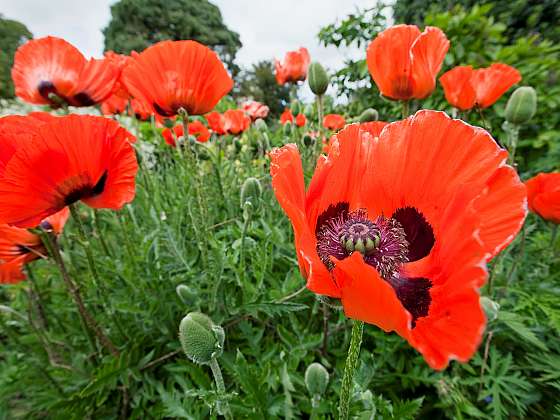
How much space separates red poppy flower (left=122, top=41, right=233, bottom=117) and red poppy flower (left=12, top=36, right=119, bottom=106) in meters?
0.23

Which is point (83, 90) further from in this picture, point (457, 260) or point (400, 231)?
point (457, 260)

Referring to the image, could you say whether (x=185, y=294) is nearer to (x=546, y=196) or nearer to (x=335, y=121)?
(x=546, y=196)

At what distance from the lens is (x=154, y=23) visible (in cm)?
1928

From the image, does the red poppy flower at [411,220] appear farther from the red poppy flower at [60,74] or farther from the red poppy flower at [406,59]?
the red poppy flower at [60,74]

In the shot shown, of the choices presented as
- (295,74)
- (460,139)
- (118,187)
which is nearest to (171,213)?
(118,187)

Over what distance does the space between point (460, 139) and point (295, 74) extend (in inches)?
75.0

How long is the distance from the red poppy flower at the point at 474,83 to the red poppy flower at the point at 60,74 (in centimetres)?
126

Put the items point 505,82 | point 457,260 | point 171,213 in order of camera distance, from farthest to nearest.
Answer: point 171,213 < point 505,82 < point 457,260

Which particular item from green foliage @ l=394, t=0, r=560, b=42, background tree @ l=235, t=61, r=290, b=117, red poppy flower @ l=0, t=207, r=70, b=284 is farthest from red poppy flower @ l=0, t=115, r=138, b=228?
background tree @ l=235, t=61, r=290, b=117

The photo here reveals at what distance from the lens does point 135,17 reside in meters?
19.2

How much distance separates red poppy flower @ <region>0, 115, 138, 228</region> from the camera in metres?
0.69

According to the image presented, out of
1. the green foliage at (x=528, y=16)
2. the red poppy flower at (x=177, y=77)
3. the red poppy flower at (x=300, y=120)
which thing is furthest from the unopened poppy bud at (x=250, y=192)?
the green foliage at (x=528, y=16)

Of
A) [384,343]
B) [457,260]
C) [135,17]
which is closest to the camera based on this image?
[457,260]

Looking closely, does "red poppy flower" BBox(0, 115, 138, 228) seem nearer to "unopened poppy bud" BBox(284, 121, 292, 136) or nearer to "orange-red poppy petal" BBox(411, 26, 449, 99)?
"orange-red poppy petal" BBox(411, 26, 449, 99)
